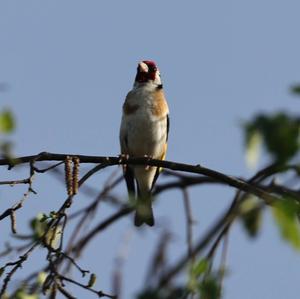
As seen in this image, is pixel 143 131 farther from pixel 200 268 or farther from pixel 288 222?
pixel 288 222

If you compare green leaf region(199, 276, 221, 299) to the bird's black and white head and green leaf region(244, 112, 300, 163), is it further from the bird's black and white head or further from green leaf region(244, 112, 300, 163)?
the bird's black and white head

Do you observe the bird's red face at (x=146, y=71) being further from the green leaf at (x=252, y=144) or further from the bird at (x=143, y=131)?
the green leaf at (x=252, y=144)

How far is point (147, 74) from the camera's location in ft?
20.8

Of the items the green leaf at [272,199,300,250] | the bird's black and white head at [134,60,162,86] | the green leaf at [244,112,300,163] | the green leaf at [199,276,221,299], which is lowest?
the green leaf at [199,276,221,299]

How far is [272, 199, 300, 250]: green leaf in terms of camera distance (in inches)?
39.4

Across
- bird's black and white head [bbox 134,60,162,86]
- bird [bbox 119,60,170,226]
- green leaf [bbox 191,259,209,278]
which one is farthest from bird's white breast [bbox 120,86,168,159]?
green leaf [bbox 191,259,209,278]

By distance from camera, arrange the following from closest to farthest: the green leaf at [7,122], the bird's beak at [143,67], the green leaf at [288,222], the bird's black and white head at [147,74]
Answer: the green leaf at [288,222] < the green leaf at [7,122] < the bird's black and white head at [147,74] < the bird's beak at [143,67]

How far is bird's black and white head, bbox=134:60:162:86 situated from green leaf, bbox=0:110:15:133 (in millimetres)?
4887

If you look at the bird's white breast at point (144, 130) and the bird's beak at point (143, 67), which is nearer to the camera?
the bird's white breast at point (144, 130)

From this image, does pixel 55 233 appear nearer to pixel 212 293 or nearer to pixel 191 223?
pixel 191 223

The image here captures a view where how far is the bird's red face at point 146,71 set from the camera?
627 centimetres

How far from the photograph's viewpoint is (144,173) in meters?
5.72

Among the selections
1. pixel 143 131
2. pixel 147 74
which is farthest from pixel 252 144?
pixel 147 74

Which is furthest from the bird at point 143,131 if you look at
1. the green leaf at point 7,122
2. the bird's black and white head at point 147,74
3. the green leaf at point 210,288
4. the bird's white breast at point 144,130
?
the green leaf at point 210,288
